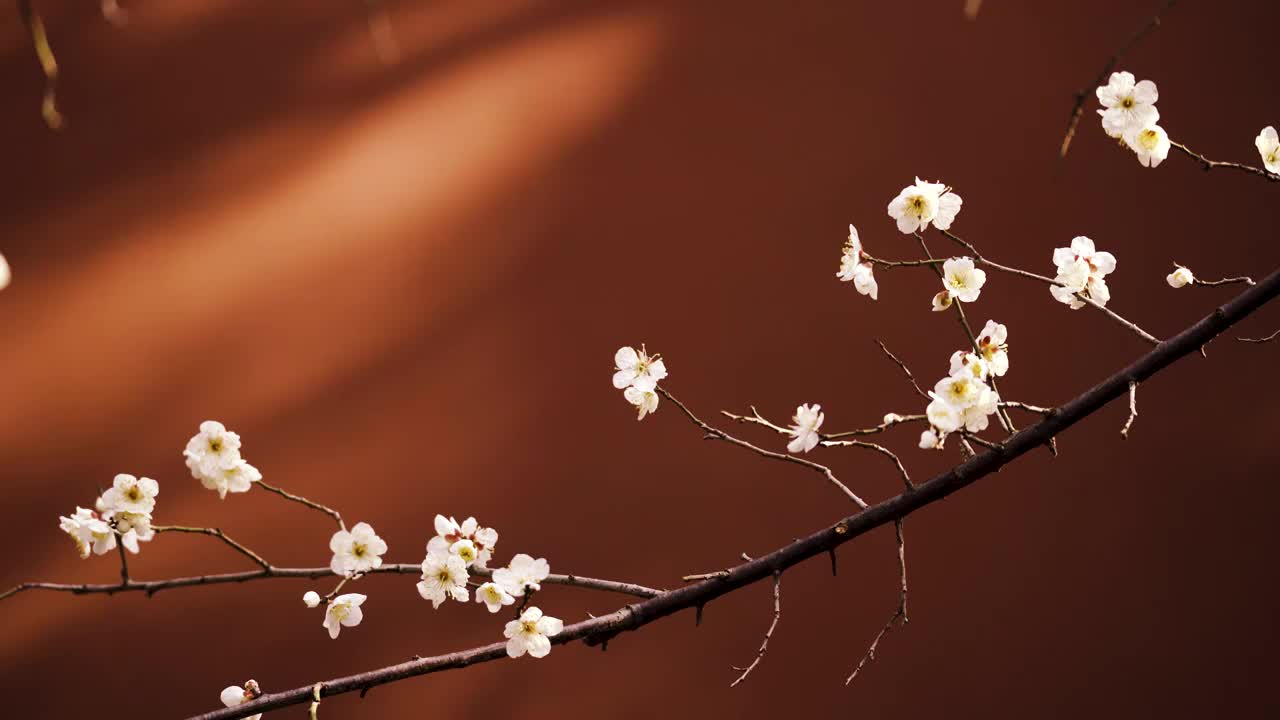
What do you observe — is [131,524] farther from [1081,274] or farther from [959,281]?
[1081,274]

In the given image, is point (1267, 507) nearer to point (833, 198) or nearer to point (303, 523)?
point (833, 198)

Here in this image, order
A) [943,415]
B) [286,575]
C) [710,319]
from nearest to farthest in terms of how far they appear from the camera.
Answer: [943,415] → [286,575] → [710,319]

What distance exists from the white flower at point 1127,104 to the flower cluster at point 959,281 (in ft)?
0.68

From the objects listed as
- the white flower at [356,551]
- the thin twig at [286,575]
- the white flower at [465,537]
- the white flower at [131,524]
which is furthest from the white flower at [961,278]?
the white flower at [131,524]

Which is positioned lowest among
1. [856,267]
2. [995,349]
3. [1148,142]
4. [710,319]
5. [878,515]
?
[878,515]

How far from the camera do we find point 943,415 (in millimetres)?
879

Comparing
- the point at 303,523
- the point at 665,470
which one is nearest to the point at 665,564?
the point at 665,470

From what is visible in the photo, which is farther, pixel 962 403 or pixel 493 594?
pixel 493 594

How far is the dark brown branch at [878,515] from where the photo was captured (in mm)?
917

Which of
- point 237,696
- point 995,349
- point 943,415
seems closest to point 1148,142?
point 995,349

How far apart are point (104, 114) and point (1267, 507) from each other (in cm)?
195

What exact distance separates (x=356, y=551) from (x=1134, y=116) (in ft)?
3.04

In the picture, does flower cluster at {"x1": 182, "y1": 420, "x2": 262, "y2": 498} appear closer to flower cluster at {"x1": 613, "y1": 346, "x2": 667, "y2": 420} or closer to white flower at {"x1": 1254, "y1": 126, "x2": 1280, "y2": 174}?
flower cluster at {"x1": 613, "y1": 346, "x2": 667, "y2": 420}

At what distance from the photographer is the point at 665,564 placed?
160cm
